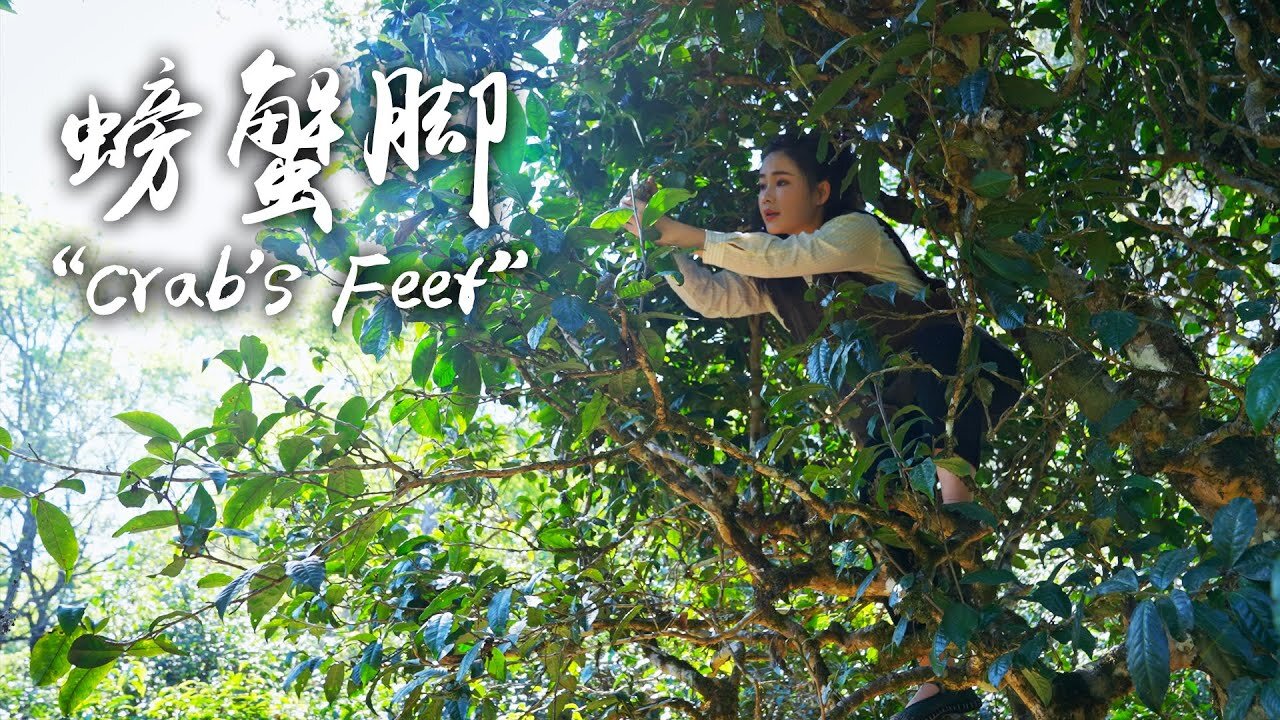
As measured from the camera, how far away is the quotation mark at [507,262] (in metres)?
1.37

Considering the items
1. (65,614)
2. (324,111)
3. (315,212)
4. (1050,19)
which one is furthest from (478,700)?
(1050,19)

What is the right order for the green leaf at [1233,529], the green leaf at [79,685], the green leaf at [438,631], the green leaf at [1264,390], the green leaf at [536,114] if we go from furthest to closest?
the green leaf at [536,114]
the green leaf at [438,631]
the green leaf at [79,685]
the green leaf at [1233,529]
the green leaf at [1264,390]

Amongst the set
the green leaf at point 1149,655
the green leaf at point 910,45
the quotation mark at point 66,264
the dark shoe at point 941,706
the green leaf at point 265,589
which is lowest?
the green leaf at point 1149,655

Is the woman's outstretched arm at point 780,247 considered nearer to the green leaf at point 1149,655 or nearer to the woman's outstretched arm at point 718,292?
the woman's outstretched arm at point 718,292

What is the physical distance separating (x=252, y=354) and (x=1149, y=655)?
40.9 inches

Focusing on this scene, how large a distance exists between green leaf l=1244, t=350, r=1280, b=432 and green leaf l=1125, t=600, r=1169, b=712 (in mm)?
198

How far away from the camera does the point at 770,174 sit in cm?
201

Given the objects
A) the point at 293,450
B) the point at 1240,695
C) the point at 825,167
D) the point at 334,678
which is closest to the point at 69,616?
the point at 293,450

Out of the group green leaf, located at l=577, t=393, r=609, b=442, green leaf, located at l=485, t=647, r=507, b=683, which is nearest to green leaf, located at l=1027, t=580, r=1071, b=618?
green leaf, located at l=577, t=393, r=609, b=442

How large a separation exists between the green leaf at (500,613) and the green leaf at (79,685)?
46 centimetres

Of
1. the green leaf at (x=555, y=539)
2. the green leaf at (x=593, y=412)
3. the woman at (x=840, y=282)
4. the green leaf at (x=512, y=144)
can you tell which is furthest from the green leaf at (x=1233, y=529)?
the green leaf at (x=555, y=539)

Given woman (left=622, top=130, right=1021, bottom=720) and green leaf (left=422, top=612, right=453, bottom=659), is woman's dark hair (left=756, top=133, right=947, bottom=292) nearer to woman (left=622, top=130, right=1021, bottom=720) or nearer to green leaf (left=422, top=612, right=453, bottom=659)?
woman (left=622, top=130, right=1021, bottom=720)

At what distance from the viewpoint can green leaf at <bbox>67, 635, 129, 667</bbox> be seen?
4.15 feet

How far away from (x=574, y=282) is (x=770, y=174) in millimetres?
711
